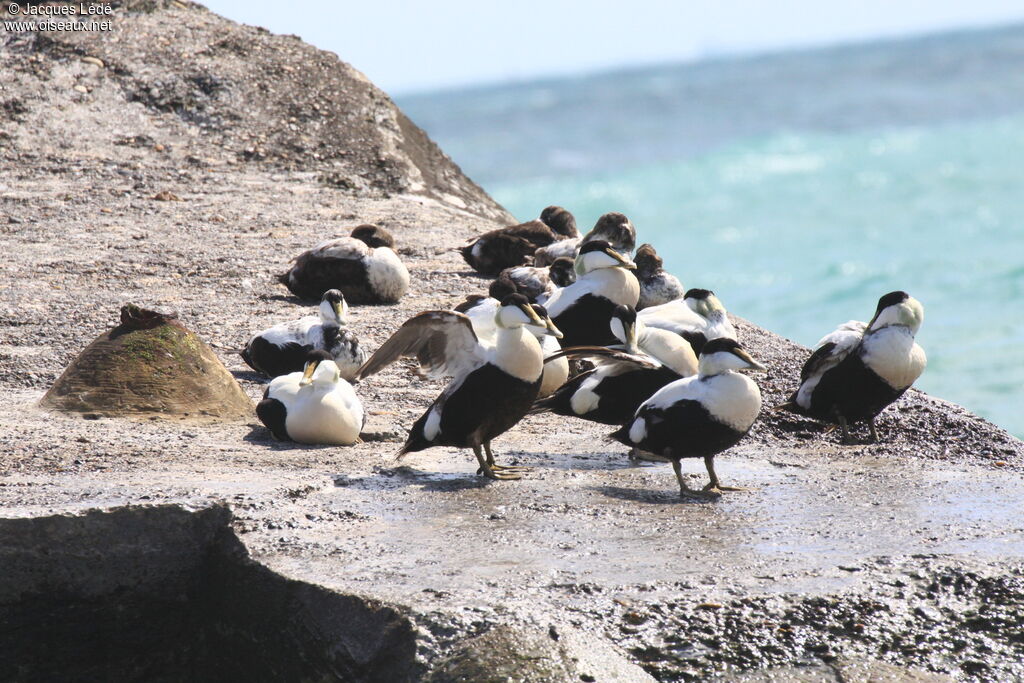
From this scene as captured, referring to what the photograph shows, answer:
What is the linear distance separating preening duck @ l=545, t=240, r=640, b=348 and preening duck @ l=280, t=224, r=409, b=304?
132 centimetres

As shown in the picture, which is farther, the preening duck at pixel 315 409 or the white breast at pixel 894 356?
the white breast at pixel 894 356

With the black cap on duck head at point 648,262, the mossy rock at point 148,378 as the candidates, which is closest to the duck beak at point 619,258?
the black cap on duck head at point 648,262

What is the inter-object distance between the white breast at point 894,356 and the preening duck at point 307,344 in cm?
242

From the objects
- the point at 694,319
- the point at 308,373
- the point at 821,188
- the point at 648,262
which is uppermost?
the point at 821,188

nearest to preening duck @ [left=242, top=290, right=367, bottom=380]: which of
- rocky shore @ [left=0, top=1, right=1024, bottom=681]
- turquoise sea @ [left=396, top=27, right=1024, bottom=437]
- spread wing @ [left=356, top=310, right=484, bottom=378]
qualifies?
rocky shore @ [left=0, top=1, right=1024, bottom=681]

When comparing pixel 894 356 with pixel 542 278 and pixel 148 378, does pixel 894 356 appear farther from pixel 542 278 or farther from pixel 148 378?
pixel 148 378

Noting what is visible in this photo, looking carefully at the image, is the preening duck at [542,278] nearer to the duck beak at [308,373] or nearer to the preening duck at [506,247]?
the preening duck at [506,247]

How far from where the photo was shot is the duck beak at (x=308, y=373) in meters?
5.12

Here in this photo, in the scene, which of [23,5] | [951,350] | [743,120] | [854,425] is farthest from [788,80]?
[854,425]

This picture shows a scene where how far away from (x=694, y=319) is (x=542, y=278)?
58.4 inches

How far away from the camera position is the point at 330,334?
6098 mm

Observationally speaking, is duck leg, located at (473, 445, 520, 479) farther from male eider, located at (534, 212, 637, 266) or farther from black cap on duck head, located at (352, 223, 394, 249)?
black cap on duck head, located at (352, 223, 394, 249)

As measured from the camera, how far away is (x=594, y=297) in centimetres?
634

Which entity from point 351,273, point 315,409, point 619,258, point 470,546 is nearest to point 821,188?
point 351,273
